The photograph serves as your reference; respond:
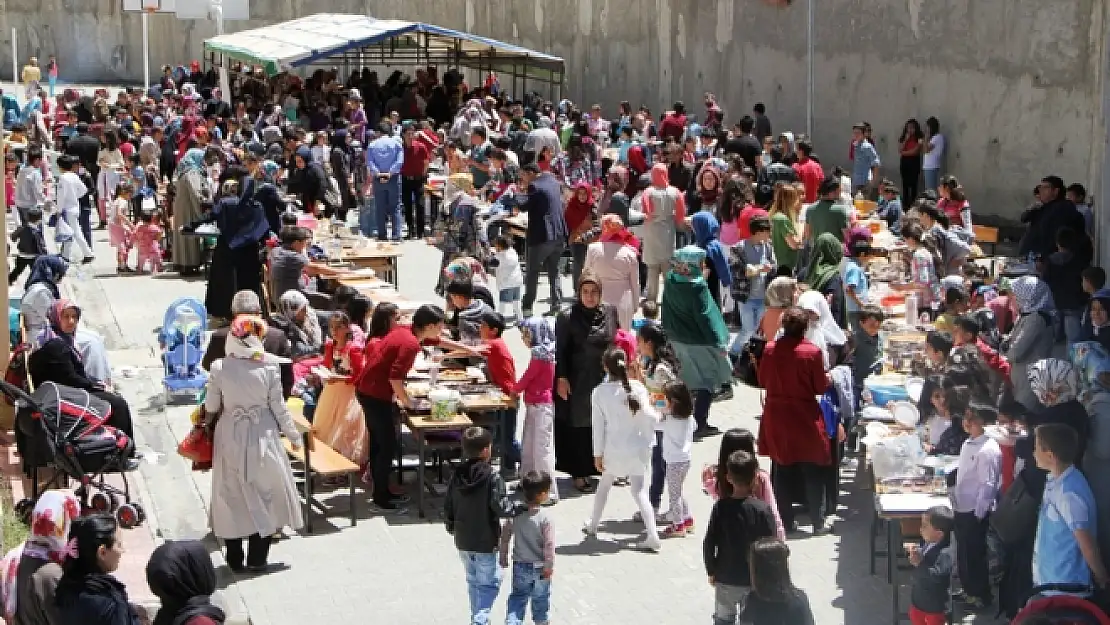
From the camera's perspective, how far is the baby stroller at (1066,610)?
8586 millimetres

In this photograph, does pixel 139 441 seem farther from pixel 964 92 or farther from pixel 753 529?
pixel 964 92

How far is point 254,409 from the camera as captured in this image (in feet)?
36.0

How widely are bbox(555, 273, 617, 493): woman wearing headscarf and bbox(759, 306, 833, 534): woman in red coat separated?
5.04 feet

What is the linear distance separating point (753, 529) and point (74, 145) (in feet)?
74.0

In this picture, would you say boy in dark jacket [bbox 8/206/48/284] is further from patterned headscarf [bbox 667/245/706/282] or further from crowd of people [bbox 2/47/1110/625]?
patterned headscarf [bbox 667/245/706/282]

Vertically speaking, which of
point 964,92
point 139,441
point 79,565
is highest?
point 964,92

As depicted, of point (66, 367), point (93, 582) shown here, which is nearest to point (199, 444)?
point (66, 367)

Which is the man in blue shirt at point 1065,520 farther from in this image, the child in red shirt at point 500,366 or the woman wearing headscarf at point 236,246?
the woman wearing headscarf at point 236,246

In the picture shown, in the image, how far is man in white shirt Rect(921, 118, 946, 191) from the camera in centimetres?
2625

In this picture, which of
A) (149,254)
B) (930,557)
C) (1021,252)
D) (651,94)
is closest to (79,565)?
(930,557)

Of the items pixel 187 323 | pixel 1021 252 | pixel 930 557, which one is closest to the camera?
pixel 930 557

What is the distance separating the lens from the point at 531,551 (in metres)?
9.33

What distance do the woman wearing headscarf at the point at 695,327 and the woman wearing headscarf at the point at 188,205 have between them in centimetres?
993

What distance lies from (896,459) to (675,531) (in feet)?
6.39
